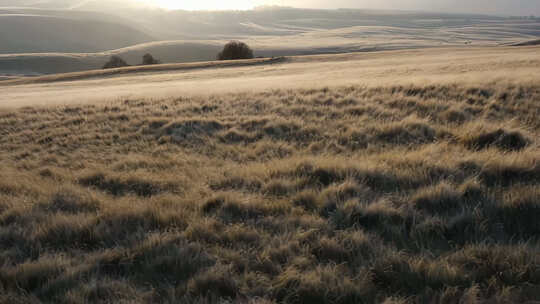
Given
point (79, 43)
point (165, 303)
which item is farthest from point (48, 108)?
point (79, 43)

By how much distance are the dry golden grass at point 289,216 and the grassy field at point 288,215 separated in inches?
0.7

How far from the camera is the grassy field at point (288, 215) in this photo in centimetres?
301

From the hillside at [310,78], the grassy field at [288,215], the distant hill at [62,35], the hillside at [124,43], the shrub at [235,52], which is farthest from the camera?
the distant hill at [62,35]

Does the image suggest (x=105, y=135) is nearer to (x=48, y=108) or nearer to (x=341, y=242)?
(x=48, y=108)

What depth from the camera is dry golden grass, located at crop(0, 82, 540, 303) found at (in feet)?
9.89

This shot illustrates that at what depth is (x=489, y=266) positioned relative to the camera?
3.13 meters

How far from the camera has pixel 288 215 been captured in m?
4.10

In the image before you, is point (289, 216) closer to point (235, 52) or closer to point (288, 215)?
point (288, 215)

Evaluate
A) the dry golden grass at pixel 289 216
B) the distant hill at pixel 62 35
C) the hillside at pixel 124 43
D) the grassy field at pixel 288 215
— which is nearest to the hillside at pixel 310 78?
the grassy field at pixel 288 215

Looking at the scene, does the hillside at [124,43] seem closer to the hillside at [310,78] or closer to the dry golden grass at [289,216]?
the hillside at [310,78]

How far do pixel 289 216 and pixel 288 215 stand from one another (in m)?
0.02

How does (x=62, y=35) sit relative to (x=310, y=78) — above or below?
above

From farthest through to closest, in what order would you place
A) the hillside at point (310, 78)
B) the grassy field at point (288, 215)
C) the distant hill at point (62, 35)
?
the distant hill at point (62, 35), the hillside at point (310, 78), the grassy field at point (288, 215)

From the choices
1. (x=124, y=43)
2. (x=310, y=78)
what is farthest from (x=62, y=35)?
(x=310, y=78)
